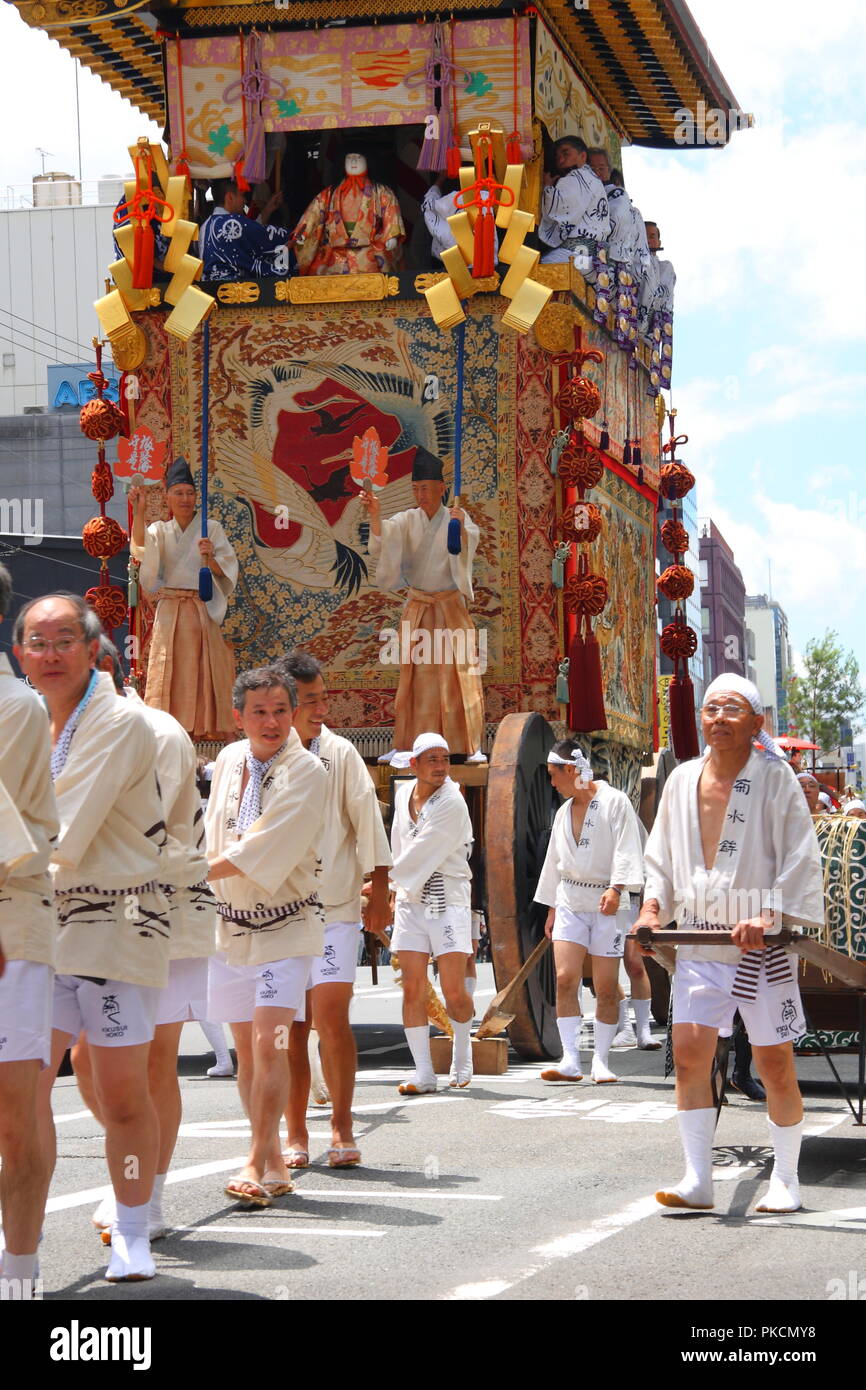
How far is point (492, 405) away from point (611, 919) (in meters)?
4.06

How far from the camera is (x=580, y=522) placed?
13945 mm

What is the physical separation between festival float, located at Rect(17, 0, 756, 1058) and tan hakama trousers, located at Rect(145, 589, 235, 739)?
372 millimetres

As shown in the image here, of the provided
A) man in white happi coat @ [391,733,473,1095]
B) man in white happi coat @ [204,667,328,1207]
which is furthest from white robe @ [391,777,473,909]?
man in white happi coat @ [204,667,328,1207]

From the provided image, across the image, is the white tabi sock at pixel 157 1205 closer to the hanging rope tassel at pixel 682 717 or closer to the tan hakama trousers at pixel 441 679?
the tan hakama trousers at pixel 441 679

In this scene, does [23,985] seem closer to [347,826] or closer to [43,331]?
[347,826]

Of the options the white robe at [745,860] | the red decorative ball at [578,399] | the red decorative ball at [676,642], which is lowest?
the white robe at [745,860]

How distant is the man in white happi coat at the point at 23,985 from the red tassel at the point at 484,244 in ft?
29.5

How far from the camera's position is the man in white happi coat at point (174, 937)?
6.73 m

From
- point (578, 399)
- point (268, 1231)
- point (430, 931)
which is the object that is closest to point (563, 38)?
point (578, 399)

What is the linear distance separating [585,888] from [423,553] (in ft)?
9.16

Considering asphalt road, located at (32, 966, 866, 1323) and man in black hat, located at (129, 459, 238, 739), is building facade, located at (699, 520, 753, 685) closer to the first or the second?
man in black hat, located at (129, 459, 238, 739)

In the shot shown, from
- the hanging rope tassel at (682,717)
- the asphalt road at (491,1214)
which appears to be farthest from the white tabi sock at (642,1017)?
the hanging rope tassel at (682,717)
